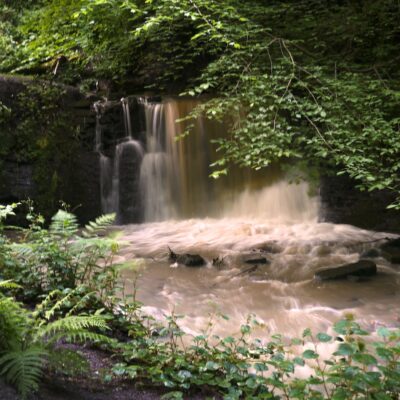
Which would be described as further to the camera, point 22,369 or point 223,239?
point 223,239

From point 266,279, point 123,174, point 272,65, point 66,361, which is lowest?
point 266,279

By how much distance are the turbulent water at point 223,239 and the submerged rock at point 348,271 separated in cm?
13

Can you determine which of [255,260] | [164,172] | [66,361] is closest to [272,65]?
[255,260]

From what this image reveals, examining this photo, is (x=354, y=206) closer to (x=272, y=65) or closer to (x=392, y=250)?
(x=392, y=250)

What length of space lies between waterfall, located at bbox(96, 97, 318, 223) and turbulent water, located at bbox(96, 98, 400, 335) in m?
0.03

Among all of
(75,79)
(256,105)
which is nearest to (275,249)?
(256,105)

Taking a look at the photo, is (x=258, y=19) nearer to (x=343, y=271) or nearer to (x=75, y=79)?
(x=343, y=271)

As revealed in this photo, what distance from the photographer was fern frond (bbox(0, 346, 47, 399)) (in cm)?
196

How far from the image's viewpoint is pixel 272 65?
646cm

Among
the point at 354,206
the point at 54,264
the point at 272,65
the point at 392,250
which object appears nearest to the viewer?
the point at 54,264

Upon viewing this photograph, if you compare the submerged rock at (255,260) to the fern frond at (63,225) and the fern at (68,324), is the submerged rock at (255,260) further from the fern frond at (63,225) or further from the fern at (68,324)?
the fern at (68,324)

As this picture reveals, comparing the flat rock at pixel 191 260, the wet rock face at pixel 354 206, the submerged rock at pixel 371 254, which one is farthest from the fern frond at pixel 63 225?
the wet rock face at pixel 354 206

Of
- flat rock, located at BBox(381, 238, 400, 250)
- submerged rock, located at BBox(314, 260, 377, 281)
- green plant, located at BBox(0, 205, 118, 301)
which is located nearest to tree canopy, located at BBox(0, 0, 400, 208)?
flat rock, located at BBox(381, 238, 400, 250)

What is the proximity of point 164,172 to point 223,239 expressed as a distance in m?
3.20
